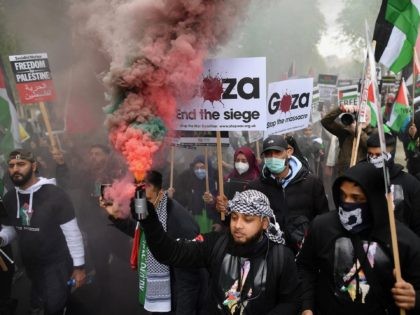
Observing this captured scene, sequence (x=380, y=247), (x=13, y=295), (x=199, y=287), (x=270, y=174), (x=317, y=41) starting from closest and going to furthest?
(x=380, y=247)
(x=199, y=287)
(x=270, y=174)
(x=13, y=295)
(x=317, y=41)

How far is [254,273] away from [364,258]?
0.64 m

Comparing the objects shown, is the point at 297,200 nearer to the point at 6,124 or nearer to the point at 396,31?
the point at 396,31

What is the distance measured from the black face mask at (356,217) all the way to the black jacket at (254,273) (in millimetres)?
414

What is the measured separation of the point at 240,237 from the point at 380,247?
81 cm

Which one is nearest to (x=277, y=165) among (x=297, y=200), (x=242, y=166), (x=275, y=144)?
(x=275, y=144)

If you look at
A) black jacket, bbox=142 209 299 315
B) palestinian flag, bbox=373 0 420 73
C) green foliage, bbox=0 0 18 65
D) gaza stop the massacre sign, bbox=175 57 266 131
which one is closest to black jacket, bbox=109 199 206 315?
black jacket, bbox=142 209 299 315

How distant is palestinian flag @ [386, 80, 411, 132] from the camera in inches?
285

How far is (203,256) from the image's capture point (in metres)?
3.00

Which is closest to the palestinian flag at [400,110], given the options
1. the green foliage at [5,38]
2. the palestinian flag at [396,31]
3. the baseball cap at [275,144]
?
the palestinian flag at [396,31]

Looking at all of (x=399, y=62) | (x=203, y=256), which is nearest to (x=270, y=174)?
(x=203, y=256)

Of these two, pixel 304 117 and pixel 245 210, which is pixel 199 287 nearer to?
pixel 245 210

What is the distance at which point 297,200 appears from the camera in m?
4.18

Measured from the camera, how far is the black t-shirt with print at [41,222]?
445 cm

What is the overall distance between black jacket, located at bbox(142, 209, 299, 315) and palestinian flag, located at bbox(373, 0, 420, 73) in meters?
2.99
